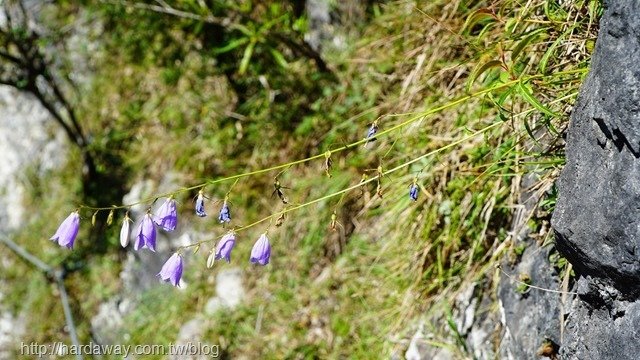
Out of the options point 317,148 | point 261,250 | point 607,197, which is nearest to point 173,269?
point 261,250

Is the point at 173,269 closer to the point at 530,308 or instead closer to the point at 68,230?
the point at 68,230

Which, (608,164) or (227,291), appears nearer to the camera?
(608,164)

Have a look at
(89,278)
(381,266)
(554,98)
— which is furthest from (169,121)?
(554,98)

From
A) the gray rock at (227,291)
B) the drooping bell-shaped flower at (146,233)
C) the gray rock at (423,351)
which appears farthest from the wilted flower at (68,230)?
the gray rock at (227,291)

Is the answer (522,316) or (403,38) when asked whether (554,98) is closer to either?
(522,316)

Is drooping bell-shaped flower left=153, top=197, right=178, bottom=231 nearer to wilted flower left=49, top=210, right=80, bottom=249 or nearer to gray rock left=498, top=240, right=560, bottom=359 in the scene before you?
wilted flower left=49, top=210, right=80, bottom=249

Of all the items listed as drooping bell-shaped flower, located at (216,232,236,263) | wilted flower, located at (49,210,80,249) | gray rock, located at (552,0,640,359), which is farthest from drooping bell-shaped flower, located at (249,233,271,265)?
gray rock, located at (552,0,640,359)
